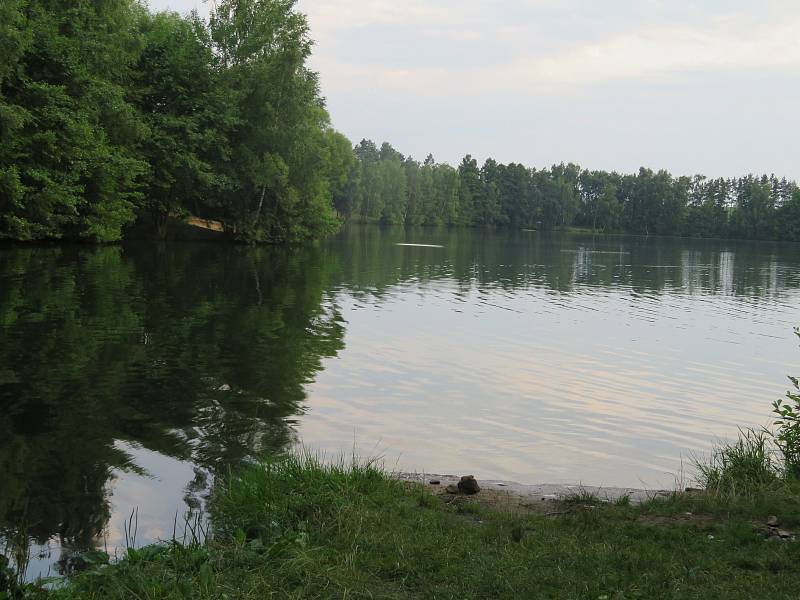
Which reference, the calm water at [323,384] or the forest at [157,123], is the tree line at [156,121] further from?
the calm water at [323,384]

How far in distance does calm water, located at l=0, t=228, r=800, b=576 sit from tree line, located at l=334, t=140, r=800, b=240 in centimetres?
11062

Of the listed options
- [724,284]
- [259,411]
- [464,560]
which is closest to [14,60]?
[259,411]

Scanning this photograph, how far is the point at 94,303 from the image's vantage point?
23156 mm

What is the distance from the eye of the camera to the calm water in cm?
970

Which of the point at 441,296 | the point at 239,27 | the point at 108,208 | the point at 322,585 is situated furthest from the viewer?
the point at 239,27

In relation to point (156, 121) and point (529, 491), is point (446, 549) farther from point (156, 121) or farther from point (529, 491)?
point (156, 121)

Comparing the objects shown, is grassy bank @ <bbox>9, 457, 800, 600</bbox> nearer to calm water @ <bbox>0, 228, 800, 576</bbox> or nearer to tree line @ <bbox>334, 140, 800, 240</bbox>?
calm water @ <bbox>0, 228, 800, 576</bbox>

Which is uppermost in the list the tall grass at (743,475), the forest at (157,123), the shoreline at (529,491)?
the forest at (157,123)

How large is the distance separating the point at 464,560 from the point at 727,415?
10.7 meters

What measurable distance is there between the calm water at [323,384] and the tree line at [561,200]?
110621mm

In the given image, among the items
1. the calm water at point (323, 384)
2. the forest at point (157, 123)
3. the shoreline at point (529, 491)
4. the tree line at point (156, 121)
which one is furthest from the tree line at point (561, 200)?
the shoreline at point (529, 491)

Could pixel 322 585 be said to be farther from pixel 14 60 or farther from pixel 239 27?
pixel 239 27

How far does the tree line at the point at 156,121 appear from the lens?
124 ft

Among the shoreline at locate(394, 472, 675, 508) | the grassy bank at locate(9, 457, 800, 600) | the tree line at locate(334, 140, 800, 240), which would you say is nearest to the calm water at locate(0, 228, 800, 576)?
the shoreline at locate(394, 472, 675, 508)
